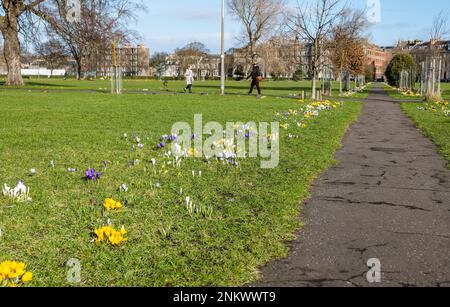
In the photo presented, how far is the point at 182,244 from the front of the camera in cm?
349

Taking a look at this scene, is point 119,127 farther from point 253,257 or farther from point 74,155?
point 253,257

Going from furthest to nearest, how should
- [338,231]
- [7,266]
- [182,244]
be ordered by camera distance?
[338,231]
[182,244]
[7,266]

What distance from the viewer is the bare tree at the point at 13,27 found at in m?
30.0

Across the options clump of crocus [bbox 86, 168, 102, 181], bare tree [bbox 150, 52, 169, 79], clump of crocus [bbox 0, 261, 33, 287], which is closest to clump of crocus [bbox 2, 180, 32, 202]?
clump of crocus [bbox 86, 168, 102, 181]

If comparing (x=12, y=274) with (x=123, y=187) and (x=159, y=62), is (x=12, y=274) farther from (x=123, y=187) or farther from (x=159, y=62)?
(x=159, y=62)

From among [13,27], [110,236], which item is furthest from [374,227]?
[13,27]

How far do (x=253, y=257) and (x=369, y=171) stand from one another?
385 cm

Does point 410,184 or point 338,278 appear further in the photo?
point 410,184

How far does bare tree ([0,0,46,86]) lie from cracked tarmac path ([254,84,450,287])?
29.0 metres

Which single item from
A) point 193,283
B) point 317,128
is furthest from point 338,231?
point 317,128

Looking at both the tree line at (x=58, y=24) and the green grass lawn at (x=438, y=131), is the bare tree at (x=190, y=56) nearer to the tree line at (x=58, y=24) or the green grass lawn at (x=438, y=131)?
the tree line at (x=58, y=24)

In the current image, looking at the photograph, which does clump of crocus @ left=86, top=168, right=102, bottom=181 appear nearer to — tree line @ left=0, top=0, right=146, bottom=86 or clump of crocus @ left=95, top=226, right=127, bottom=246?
clump of crocus @ left=95, top=226, right=127, bottom=246

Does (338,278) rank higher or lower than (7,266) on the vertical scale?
lower

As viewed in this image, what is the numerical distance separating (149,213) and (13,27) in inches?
1248
